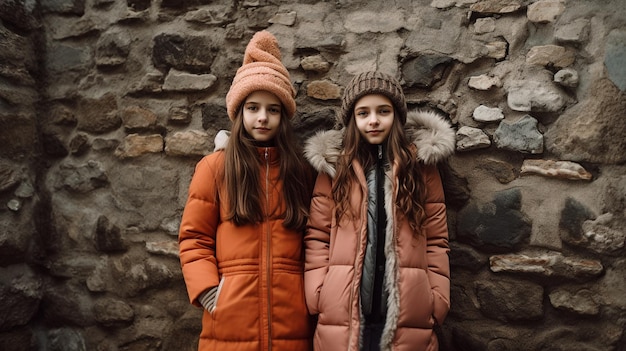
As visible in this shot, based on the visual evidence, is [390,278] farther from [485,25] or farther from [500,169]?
[485,25]

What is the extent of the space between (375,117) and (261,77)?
0.55 m

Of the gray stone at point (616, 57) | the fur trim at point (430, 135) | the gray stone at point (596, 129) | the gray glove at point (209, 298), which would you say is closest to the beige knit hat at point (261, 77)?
the fur trim at point (430, 135)

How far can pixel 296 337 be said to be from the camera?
2.06 m

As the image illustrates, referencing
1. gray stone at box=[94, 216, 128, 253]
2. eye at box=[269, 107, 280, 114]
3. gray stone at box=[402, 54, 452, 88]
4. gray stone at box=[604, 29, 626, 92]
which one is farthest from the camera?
gray stone at box=[94, 216, 128, 253]

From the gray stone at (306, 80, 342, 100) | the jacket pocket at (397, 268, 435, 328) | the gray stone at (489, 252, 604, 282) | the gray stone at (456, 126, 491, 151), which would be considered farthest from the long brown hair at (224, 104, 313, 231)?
the gray stone at (489, 252, 604, 282)

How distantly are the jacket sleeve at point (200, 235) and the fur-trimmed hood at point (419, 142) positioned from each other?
1.58 feet

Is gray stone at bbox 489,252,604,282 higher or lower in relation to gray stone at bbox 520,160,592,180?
lower

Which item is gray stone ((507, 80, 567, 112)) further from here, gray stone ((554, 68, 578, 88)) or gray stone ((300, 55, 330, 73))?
gray stone ((300, 55, 330, 73))

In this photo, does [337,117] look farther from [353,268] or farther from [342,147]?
[353,268]

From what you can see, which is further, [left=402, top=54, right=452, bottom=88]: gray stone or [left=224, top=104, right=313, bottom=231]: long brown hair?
[left=402, top=54, right=452, bottom=88]: gray stone

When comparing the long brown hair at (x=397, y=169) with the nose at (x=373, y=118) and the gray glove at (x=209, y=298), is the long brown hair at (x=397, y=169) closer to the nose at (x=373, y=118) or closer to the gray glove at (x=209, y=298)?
the nose at (x=373, y=118)

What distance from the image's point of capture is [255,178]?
2.16 m

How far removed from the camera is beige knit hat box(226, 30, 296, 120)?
7.07ft

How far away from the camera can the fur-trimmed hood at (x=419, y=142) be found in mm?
2053
